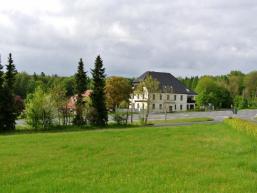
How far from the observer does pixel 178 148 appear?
65.6 ft

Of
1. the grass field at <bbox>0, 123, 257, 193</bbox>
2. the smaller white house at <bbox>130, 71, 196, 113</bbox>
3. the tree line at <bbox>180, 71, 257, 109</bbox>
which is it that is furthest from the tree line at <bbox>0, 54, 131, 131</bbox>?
the tree line at <bbox>180, 71, 257, 109</bbox>

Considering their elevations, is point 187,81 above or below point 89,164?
above

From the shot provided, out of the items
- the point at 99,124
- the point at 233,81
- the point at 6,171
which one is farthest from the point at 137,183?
the point at 233,81

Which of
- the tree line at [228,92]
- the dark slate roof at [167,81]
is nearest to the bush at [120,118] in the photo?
the dark slate roof at [167,81]

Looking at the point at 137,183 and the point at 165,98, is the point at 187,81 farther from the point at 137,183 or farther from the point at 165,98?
the point at 137,183

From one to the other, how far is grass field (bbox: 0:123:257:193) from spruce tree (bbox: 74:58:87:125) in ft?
96.2

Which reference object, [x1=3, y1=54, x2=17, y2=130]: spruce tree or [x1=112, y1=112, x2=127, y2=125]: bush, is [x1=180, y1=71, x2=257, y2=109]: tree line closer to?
[x1=112, y1=112, x2=127, y2=125]: bush

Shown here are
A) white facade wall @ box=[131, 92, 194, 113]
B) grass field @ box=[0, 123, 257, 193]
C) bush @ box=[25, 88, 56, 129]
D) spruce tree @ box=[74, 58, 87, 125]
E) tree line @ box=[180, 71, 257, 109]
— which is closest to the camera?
grass field @ box=[0, 123, 257, 193]

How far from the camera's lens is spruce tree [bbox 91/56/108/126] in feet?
165

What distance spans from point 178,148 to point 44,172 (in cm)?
847

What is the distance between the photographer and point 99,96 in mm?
51094

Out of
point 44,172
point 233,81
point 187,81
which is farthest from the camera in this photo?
point 187,81

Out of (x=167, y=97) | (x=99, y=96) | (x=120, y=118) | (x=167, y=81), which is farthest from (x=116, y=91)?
(x=99, y=96)

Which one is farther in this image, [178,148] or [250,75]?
[250,75]
